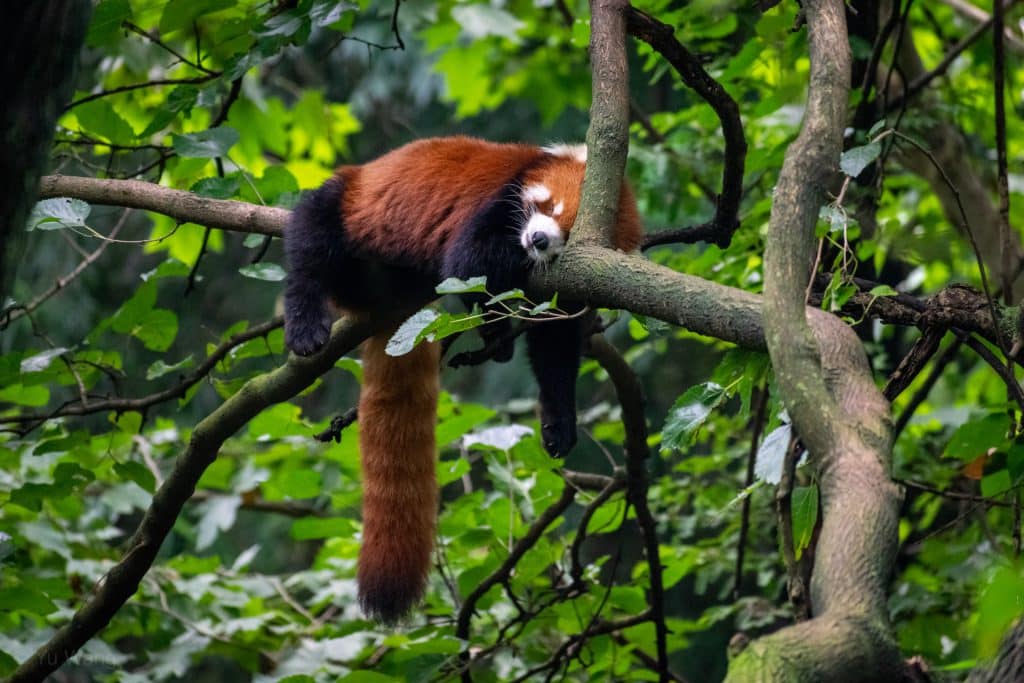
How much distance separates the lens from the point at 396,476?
3031 millimetres

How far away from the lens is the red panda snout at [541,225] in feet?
8.94

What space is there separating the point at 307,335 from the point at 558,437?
76 cm

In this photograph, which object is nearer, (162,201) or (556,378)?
(162,201)

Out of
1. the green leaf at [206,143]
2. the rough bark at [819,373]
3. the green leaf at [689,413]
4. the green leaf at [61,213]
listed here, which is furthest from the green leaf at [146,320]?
→ the green leaf at [689,413]

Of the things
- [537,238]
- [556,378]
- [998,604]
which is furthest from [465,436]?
[998,604]

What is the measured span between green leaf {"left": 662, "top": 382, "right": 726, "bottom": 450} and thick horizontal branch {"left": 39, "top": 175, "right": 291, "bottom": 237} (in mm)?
1228

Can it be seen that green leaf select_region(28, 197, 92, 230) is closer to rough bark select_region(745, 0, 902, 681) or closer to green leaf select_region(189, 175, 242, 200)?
green leaf select_region(189, 175, 242, 200)

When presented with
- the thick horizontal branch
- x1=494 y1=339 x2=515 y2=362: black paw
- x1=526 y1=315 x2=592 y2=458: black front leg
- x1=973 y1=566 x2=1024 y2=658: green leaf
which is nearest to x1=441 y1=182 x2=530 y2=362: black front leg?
x1=494 y1=339 x2=515 y2=362: black paw

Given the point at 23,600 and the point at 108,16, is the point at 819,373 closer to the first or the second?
the point at 108,16

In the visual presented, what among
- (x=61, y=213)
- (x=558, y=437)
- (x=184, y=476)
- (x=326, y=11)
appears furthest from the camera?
(x=558, y=437)

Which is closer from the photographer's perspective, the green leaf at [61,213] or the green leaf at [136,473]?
the green leaf at [61,213]

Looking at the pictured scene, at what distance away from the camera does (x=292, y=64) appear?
9516mm

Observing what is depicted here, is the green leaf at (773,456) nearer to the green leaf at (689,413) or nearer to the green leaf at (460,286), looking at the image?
the green leaf at (689,413)

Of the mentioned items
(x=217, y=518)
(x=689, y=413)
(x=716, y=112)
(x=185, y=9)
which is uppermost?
(x=185, y=9)
